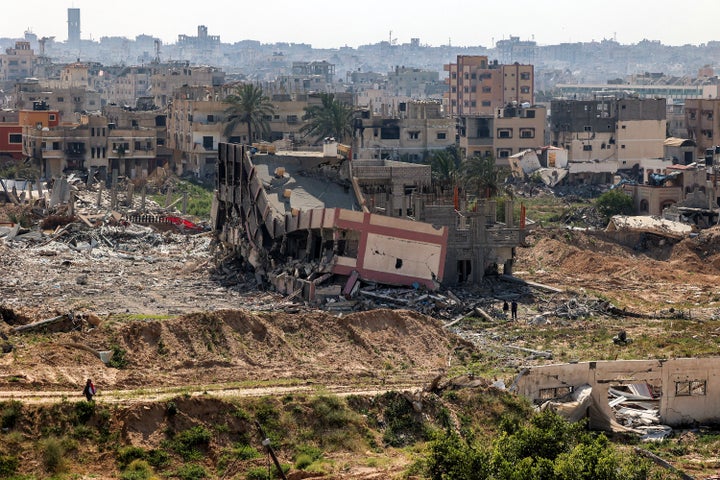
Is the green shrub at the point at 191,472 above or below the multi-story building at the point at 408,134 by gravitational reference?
below

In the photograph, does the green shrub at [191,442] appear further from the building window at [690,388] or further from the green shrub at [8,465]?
the building window at [690,388]

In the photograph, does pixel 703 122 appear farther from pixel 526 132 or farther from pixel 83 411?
pixel 83 411

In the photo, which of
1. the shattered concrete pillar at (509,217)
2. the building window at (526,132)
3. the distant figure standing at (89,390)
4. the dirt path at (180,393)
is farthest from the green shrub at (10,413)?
the building window at (526,132)

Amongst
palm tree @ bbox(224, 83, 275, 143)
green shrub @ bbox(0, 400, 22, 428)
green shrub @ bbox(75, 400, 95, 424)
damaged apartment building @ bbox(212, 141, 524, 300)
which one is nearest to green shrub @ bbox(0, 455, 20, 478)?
green shrub @ bbox(0, 400, 22, 428)

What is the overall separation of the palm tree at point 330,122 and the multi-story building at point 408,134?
1.34 m

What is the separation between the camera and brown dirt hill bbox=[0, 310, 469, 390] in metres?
32.7

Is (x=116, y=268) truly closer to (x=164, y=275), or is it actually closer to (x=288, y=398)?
(x=164, y=275)

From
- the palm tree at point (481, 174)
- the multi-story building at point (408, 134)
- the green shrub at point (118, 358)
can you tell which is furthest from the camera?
the multi-story building at point (408, 134)

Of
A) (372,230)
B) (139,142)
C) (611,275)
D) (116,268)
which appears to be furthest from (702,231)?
(139,142)

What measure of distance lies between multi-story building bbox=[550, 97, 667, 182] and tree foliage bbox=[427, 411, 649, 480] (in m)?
58.1

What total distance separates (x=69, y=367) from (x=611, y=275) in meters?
24.2

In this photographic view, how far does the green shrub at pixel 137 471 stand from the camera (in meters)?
28.1

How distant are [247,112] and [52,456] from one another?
180 feet

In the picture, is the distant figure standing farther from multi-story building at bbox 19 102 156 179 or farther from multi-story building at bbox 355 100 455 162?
multi-story building at bbox 355 100 455 162
